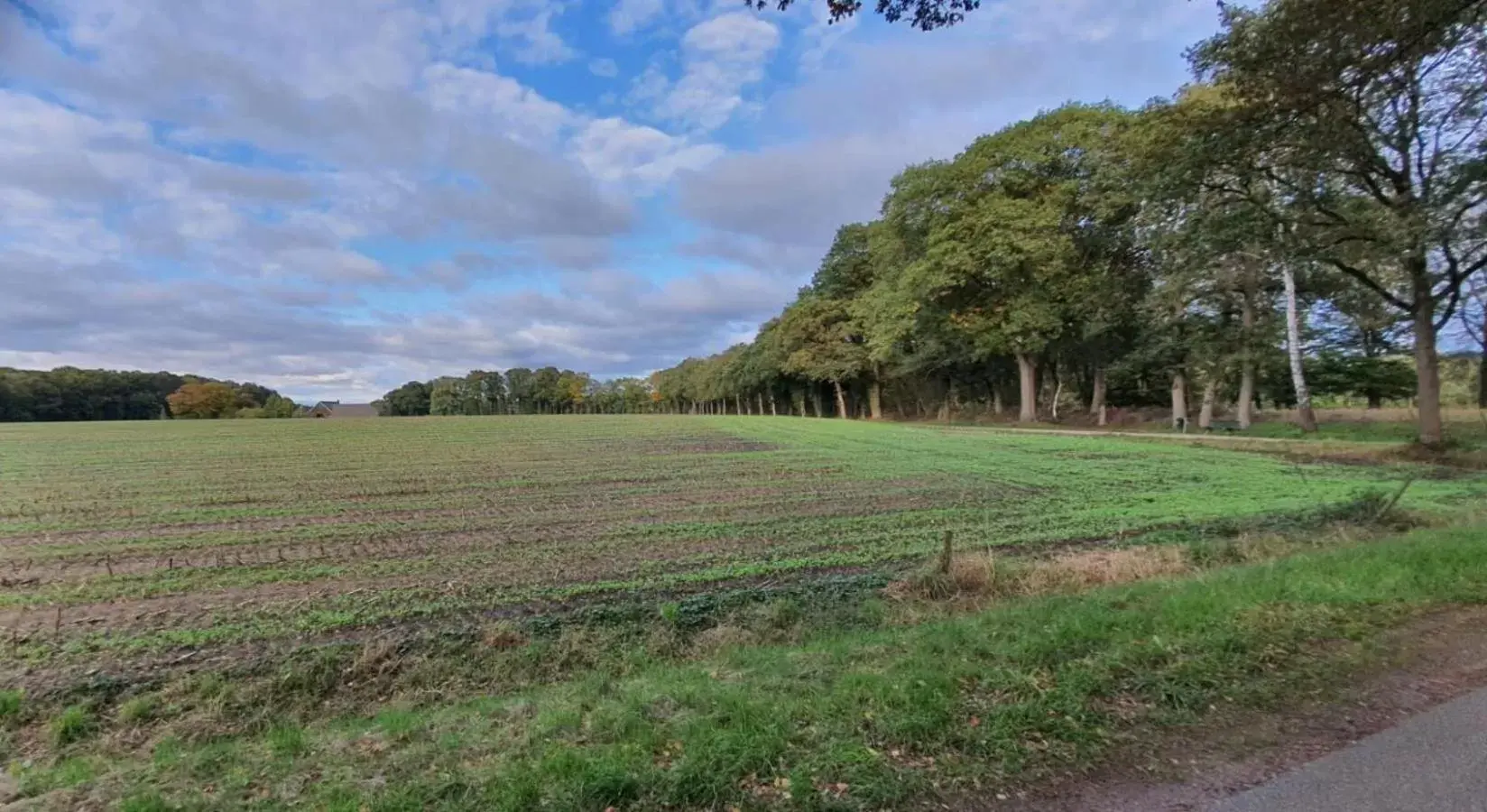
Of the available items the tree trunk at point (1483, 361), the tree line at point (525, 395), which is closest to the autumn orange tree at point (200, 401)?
the tree line at point (525, 395)

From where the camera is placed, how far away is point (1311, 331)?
29734 millimetres

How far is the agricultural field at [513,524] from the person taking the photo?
709cm

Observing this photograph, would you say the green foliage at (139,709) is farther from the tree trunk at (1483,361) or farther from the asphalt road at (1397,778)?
the tree trunk at (1483,361)

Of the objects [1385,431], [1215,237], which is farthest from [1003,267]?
[1385,431]

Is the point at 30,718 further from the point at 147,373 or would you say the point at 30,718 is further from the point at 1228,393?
the point at 147,373

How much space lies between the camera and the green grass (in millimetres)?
2938

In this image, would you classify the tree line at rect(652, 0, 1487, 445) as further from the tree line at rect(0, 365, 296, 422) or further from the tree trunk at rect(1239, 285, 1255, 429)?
the tree line at rect(0, 365, 296, 422)

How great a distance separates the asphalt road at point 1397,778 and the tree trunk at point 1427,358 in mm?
19738

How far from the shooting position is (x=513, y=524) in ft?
39.3

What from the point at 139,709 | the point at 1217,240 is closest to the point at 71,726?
the point at 139,709

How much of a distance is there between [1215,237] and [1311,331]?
16372 mm

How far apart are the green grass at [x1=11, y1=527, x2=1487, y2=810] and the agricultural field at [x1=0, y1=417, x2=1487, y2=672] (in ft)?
9.12

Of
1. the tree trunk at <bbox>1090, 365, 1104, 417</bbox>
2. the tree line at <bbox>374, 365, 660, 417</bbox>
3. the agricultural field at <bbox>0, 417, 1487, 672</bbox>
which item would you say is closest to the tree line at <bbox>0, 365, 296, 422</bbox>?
the tree line at <bbox>374, 365, 660, 417</bbox>

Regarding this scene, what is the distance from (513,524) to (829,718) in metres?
9.66
